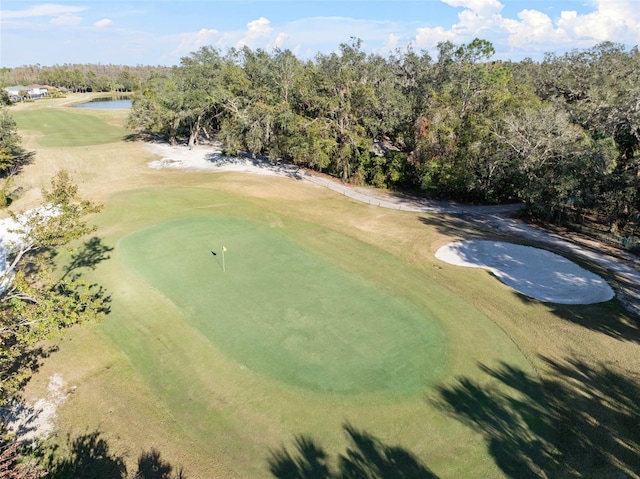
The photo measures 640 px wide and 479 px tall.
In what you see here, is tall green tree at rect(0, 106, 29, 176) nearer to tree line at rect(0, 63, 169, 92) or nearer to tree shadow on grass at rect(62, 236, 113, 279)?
tree shadow on grass at rect(62, 236, 113, 279)

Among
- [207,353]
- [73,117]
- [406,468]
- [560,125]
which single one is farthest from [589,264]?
[73,117]

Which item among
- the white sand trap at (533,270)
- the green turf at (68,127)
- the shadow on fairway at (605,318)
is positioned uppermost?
the green turf at (68,127)

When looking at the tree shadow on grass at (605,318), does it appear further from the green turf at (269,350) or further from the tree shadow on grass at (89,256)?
the tree shadow on grass at (89,256)

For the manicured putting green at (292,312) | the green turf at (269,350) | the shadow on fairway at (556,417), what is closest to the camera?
the shadow on fairway at (556,417)

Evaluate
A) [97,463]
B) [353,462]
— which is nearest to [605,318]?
[353,462]

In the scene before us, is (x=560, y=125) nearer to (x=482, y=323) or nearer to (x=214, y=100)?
(x=482, y=323)

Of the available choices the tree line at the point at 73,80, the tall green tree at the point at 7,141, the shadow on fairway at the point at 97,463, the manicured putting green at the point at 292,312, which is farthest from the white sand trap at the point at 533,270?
the tree line at the point at 73,80

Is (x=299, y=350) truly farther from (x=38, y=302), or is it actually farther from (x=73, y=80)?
(x=73, y=80)
